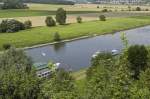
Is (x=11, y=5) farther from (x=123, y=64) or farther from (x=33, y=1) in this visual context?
(x=123, y=64)

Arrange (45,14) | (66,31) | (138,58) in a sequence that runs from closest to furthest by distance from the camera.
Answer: (138,58) < (66,31) < (45,14)

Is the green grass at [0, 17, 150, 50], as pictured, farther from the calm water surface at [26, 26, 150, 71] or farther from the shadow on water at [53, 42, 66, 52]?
the calm water surface at [26, 26, 150, 71]

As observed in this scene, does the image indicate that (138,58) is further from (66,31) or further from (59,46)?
(66,31)

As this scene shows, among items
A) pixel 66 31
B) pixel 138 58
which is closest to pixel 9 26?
pixel 66 31

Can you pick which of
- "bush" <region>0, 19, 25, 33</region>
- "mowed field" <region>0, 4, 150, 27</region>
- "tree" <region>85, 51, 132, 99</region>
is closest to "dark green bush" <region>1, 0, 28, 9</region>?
"mowed field" <region>0, 4, 150, 27</region>

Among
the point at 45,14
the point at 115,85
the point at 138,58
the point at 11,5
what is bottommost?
the point at 45,14

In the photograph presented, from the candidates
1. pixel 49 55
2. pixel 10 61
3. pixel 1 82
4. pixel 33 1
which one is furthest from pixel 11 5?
pixel 1 82
